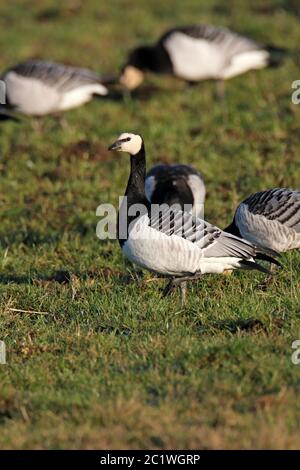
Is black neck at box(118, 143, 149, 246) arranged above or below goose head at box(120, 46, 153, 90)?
below

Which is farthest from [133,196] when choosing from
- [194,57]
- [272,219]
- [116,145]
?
[194,57]

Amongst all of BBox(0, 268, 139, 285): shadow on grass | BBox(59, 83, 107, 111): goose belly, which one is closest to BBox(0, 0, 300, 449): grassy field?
BBox(0, 268, 139, 285): shadow on grass

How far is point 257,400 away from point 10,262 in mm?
4681

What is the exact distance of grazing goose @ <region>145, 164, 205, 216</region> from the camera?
10289 mm

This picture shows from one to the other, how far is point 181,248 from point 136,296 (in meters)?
0.58

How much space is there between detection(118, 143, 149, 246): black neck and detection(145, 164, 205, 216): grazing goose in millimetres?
1400

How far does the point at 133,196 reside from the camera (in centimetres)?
858

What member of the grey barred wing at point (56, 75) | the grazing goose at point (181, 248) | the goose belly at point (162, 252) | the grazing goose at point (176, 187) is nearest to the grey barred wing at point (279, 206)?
the grazing goose at point (181, 248)

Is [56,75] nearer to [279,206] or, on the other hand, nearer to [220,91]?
[220,91]

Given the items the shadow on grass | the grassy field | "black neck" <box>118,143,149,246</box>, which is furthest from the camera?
the shadow on grass

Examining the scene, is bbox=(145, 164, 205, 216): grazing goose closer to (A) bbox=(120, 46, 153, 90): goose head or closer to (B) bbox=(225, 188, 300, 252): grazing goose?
(B) bbox=(225, 188, 300, 252): grazing goose

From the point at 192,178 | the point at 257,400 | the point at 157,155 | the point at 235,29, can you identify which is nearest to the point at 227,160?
the point at 157,155

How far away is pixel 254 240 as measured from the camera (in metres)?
8.71
